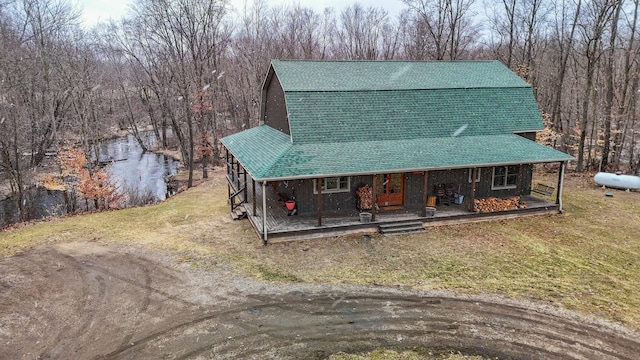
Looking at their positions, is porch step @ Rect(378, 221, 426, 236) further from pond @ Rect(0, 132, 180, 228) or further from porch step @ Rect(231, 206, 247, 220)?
pond @ Rect(0, 132, 180, 228)

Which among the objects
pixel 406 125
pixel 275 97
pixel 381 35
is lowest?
pixel 406 125

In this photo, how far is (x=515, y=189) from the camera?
18156 millimetres

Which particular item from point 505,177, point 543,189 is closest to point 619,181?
point 543,189

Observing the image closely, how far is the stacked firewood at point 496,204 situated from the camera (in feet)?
54.1

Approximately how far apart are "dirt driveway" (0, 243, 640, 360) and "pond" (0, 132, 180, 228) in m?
12.4

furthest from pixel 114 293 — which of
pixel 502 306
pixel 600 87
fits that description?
pixel 600 87

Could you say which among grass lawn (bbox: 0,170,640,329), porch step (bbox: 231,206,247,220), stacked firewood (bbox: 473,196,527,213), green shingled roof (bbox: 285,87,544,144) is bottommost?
grass lawn (bbox: 0,170,640,329)

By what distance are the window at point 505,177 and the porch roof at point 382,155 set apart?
1.16 metres

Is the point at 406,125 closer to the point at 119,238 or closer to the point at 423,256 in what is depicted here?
the point at 423,256

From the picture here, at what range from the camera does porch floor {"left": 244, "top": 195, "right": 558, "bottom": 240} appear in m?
14.7

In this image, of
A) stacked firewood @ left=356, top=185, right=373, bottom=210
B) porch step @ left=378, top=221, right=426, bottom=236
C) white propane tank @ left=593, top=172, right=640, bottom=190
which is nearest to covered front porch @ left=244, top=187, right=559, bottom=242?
porch step @ left=378, top=221, right=426, bottom=236

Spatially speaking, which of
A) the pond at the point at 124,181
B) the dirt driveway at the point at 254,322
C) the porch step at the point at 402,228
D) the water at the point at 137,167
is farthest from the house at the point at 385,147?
the water at the point at 137,167

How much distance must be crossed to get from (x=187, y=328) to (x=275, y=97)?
1239cm

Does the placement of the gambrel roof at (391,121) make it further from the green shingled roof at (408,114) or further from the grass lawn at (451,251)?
the grass lawn at (451,251)
